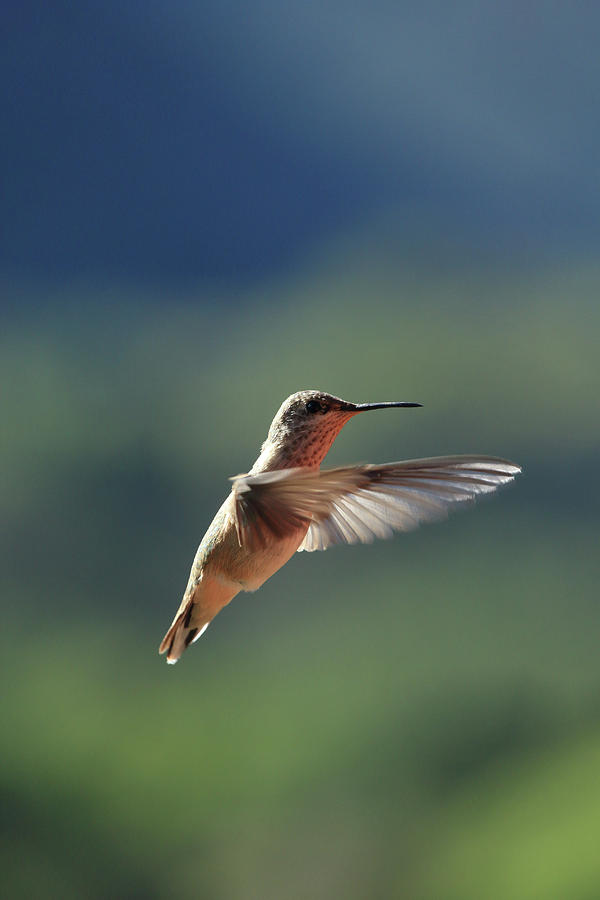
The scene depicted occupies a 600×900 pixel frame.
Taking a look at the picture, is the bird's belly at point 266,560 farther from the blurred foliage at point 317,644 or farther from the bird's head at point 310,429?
the blurred foliage at point 317,644

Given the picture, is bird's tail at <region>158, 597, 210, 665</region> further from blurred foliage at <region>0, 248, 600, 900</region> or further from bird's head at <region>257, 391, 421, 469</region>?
blurred foliage at <region>0, 248, 600, 900</region>

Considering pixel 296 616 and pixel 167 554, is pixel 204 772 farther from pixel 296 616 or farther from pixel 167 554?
pixel 167 554

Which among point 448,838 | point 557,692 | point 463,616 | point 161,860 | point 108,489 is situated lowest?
point 161,860

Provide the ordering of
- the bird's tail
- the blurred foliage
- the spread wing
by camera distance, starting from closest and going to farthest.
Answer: the spread wing, the bird's tail, the blurred foliage

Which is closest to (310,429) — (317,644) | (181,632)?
(181,632)

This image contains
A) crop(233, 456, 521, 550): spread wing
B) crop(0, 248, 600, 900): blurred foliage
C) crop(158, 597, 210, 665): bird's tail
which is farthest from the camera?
crop(0, 248, 600, 900): blurred foliage

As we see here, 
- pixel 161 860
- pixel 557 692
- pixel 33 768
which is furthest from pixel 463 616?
pixel 33 768

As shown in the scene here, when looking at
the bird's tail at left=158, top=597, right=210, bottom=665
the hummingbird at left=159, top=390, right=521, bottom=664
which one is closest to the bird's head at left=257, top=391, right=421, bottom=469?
the hummingbird at left=159, top=390, right=521, bottom=664

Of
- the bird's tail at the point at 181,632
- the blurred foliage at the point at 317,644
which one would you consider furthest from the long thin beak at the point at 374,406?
the blurred foliage at the point at 317,644
